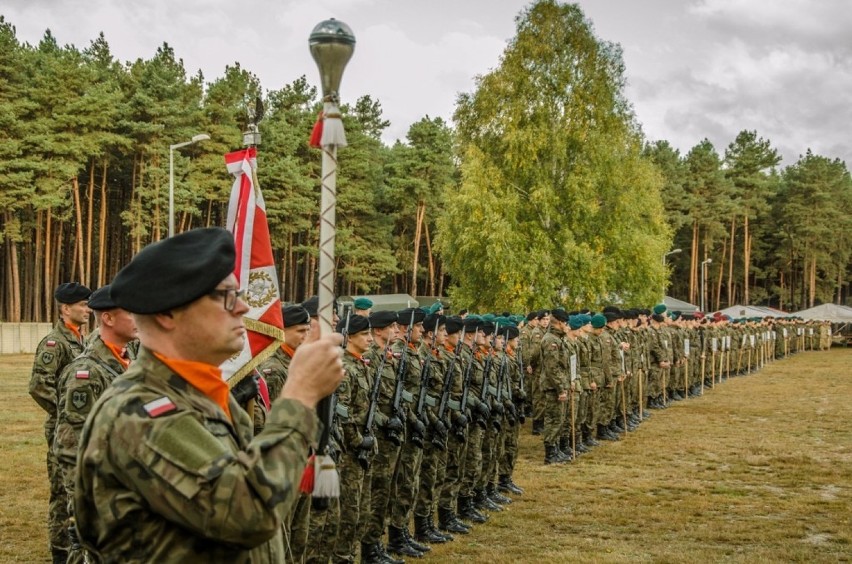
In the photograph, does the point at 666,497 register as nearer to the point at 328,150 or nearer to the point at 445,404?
the point at 445,404

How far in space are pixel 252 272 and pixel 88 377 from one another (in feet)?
4.01

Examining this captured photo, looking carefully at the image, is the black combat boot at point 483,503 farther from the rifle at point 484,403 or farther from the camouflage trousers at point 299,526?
the camouflage trousers at point 299,526

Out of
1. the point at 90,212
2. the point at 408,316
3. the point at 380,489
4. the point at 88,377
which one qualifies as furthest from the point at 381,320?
the point at 90,212

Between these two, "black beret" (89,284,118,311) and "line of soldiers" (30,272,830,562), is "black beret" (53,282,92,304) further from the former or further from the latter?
"black beret" (89,284,118,311)

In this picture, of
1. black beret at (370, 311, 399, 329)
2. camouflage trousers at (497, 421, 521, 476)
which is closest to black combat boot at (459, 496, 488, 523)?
camouflage trousers at (497, 421, 521, 476)

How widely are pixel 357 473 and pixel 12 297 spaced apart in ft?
138

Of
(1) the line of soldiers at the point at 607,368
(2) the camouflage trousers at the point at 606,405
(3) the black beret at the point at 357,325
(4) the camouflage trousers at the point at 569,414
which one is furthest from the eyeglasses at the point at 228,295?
(2) the camouflage trousers at the point at 606,405

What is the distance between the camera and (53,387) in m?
7.76

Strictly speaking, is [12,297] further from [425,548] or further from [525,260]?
[425,548]

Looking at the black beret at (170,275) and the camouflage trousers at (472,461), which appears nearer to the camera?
the black beret at (170,275)

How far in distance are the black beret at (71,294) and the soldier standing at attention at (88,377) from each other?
1892 millimetres

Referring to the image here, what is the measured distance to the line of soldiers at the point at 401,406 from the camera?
5.89 metres

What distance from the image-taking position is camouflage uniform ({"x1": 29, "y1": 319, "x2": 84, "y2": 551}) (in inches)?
279

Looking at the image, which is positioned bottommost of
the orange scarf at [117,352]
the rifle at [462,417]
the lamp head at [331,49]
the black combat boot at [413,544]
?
the black combat boot at [413,544]
